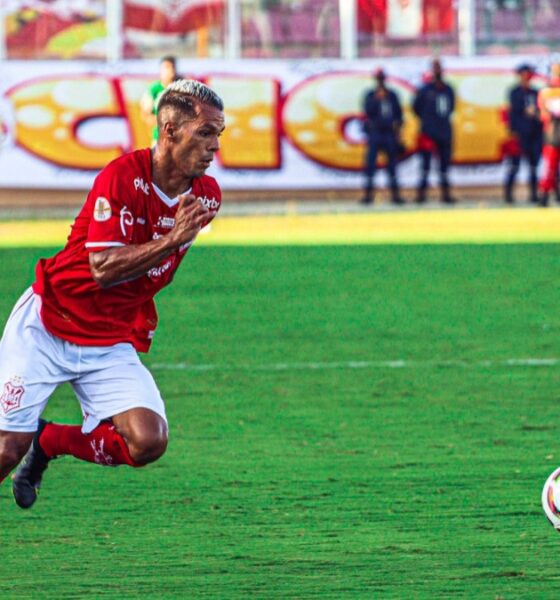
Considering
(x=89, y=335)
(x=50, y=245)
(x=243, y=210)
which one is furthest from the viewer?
(x=243, y=210)

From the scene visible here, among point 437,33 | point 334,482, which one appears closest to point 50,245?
point 437,33

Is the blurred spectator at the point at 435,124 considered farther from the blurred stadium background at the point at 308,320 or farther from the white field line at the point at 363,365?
the white field line at the point at 363,365

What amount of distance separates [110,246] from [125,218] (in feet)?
0.43

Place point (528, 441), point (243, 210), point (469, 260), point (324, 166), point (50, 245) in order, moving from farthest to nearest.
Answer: point (324, 166)
point (243, 210)
point (50, 245)
point (469, 260)
point (528, 441)

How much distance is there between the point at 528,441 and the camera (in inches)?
→ 345

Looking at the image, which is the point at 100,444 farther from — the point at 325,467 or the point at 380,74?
the point at 380,74

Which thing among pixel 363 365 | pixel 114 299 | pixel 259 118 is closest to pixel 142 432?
pixel 114 299

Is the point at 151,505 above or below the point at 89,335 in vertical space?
below

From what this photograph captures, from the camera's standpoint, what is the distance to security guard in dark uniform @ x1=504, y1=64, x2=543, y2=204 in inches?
998

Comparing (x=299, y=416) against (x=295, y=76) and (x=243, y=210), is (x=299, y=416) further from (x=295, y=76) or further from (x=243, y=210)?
(x=295, y=76)

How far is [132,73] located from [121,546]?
20.8 metres

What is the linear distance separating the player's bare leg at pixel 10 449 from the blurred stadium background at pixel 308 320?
16.1 inches

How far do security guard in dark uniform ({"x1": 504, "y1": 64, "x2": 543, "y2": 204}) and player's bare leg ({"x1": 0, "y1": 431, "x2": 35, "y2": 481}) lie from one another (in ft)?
64.6

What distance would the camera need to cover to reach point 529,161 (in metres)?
26.2
